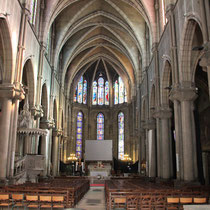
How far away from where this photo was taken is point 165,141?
21.0m

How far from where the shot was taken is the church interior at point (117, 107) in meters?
11.9

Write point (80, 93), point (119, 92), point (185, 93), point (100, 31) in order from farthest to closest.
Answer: point (80, 93) < point (119, 92) < point (100, 31) < point (185, 93)

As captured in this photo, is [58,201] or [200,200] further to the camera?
[58,201]

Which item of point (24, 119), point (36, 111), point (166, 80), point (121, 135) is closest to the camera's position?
point (24, 119)

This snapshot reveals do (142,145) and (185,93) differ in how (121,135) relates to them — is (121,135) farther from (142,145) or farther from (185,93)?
(185,93)

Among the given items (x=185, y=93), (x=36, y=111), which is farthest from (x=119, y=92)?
(x=185, y=93)

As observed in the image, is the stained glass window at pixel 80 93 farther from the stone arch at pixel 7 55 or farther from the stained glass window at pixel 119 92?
the stone arch at pixel 7 55

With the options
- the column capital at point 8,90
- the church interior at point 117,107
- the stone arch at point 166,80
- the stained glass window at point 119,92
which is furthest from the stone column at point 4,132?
the stained glass window at point 119,92

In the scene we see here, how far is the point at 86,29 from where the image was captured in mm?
36344

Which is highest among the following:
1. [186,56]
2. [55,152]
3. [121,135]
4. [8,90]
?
[186,56]

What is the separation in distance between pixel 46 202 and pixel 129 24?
2476 centimetres

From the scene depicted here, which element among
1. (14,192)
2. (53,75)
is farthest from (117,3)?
(14,192)

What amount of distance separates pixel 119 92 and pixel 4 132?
34259 millimetres

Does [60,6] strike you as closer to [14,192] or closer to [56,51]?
[56,51]
